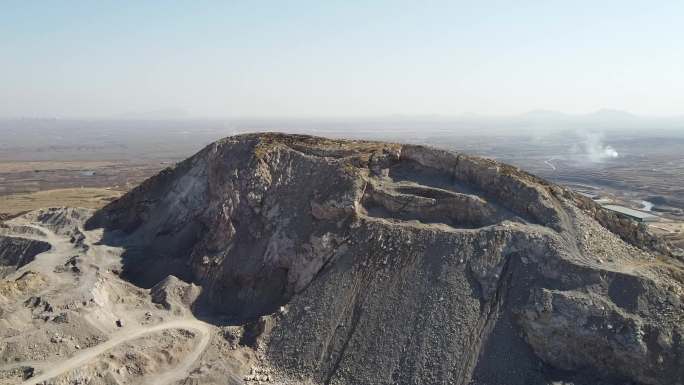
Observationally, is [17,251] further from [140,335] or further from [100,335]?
[140,335]

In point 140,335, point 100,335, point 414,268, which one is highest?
point 414,268

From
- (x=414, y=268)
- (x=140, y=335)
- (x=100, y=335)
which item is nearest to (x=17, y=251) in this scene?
(x=100, y=335)

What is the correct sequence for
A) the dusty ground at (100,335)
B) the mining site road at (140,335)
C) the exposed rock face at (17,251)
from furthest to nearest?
the exposed rock face at (17,251), the dusty ground at (100,335), the mining site road at (140,335)

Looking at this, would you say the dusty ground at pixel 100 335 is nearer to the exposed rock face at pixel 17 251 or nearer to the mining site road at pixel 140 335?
the mining site road at pixel 140 335

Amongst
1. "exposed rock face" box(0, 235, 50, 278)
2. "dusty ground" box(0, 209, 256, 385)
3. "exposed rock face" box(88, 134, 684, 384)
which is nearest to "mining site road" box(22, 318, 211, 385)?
"dusty ground" box(0, 209, 256, 385)

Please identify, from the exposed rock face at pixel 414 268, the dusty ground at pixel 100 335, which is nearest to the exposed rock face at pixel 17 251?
the dusty ground at pixel 100 335

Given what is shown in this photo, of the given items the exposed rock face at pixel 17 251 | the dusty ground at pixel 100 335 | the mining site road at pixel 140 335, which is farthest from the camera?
the exposed rock face at pixel 17 251
